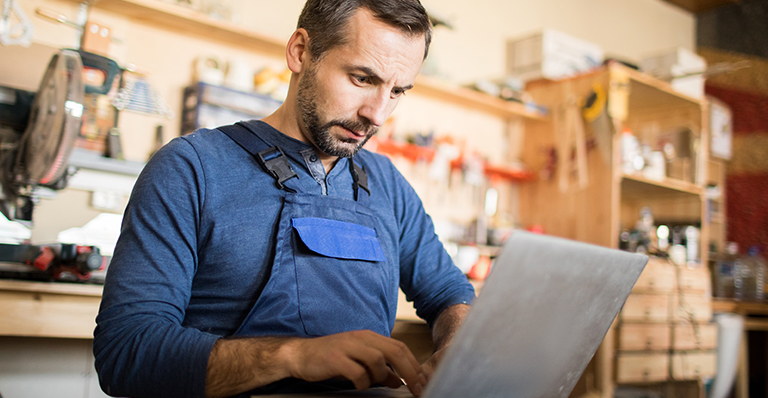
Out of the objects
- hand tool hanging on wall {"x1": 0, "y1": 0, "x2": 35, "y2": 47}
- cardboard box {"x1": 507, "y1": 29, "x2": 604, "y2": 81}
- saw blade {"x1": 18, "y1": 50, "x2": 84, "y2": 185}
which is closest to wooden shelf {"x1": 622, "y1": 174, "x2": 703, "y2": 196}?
cardboard box {"x1": 507, "y1": 29, "x2": 604, "y2": 81}

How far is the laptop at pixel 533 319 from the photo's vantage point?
542 millimetres

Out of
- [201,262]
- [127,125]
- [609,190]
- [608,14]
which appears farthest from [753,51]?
[201,262]

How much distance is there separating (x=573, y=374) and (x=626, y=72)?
260 cm

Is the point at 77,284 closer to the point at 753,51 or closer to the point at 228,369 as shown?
the point at 228,369

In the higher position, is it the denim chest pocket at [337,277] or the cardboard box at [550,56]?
the cardboard box at [550,56]

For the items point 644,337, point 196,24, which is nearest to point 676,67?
point 644,337

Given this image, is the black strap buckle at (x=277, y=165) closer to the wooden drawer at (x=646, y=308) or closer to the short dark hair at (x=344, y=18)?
the short dark hair at (x=344, y=18)

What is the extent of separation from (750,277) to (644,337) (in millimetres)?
1542

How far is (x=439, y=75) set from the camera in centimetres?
285

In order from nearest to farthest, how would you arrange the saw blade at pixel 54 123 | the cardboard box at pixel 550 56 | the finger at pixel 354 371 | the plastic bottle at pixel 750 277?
the finger at pixel 354 371, the saw blade at pixel 54 123, the cardboard box at pixel 550 56, the plastic bottle at pixel 750 277

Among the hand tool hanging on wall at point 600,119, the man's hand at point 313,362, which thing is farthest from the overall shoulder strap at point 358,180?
the hand tool hanging on wall at point 600,119

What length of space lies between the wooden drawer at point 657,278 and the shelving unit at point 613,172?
4.4 inches

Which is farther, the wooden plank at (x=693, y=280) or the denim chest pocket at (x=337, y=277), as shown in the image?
the wooden plank at (x=693, y=280)

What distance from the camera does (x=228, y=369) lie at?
2.30 feet
